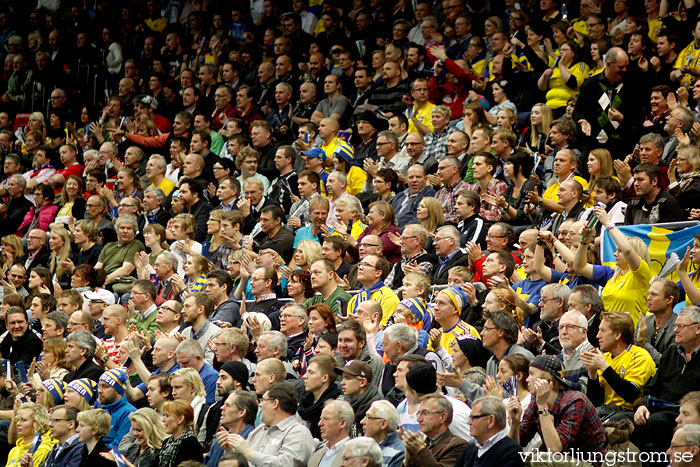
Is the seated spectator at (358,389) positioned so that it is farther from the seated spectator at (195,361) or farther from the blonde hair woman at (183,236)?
the blonde hair woman at (183,236)

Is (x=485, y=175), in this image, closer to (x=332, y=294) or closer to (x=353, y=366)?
(x=332, y=294)

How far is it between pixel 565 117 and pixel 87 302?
5.19 m

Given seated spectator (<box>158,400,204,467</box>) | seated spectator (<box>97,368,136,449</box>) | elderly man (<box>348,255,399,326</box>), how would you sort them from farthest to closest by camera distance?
elderly man (<box>348,255,399,326</box>), seated spectator (<box>97,368,136,449</box>), seated spectator (<box>158,400,204,467</box>)

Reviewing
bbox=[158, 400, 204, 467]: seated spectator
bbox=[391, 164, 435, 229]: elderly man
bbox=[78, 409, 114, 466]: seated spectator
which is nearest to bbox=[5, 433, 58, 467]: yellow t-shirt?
bbox=[78, 409, 114, 466]: seated spectator

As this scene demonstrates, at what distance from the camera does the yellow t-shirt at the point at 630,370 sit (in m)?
6.45

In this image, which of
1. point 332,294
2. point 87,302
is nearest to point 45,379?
point 87,302

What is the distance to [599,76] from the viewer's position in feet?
35.2

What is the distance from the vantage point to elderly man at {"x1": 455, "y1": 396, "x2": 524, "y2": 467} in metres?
5.69

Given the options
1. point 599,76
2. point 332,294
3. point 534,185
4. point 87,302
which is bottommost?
A: point 87,302

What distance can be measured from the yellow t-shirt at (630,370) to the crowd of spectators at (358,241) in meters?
0.02

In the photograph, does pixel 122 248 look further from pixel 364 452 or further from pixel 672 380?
pixel 672 380

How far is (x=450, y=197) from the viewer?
10.3 metres

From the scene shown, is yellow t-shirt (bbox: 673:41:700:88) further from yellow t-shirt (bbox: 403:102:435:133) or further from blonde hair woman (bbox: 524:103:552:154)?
yellow t-shirt (bbox: 403:102:435:133)

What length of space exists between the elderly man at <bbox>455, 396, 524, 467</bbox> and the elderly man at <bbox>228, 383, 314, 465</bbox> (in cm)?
117
